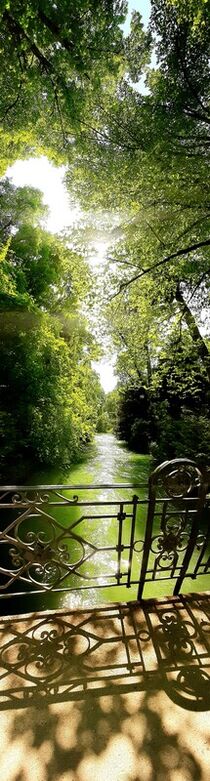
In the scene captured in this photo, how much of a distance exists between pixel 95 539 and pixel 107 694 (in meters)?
5.22

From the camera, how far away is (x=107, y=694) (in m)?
2.26

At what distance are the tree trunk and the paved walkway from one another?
303 inches

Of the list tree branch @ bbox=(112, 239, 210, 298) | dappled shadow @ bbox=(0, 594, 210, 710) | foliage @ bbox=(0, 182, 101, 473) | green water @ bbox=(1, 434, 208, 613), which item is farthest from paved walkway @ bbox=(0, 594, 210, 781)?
tree branch @ bbox=(112, 239, 210, 298)

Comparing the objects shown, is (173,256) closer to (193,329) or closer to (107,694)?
(193,329)

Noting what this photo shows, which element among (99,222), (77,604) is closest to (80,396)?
(99,222)

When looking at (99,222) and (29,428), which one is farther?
(29,428)

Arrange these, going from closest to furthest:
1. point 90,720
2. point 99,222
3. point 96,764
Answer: point 96,764
point 90,720
point 99,222

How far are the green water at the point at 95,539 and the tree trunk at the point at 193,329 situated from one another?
190 inches

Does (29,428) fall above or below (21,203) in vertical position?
below

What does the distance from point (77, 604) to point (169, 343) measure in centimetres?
730

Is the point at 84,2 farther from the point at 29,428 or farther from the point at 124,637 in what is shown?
the point at 29,428

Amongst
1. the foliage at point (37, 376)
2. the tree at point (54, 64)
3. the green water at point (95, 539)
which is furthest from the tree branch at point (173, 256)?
the green water at point (95, 539)

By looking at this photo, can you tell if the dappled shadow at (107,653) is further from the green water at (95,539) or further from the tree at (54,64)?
the tree at (54,64)

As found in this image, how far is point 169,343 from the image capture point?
10078 millimetres
